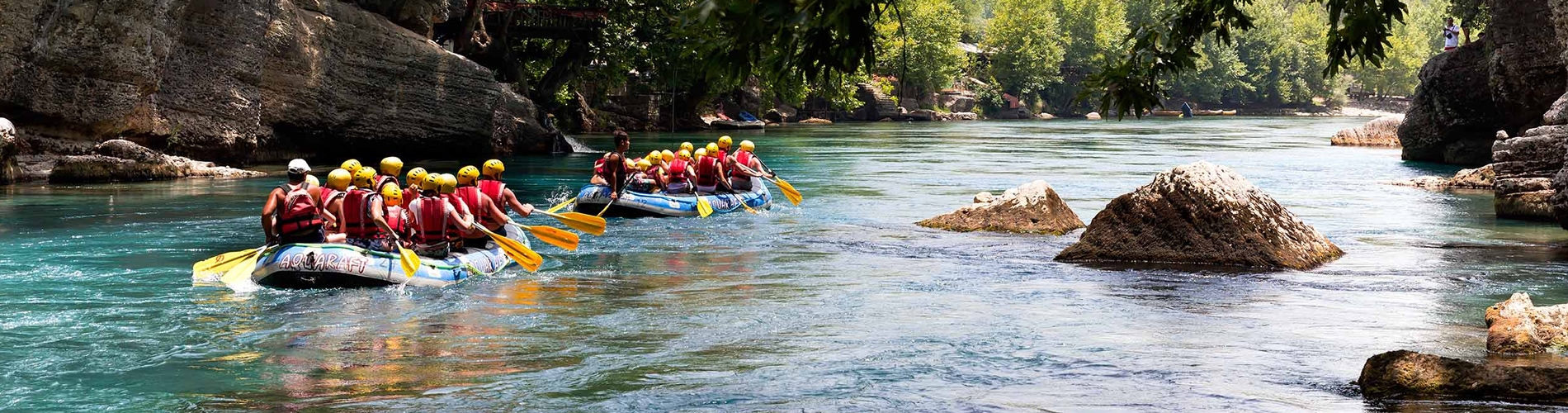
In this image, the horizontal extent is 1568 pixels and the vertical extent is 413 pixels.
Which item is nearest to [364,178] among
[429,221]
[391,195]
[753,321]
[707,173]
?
[391,195]

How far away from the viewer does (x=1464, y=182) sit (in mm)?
26328

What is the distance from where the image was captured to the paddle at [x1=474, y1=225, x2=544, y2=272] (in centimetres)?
1397

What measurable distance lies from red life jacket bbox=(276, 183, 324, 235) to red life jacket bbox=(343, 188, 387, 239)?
0.24m

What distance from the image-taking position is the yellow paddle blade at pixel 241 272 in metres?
12.7

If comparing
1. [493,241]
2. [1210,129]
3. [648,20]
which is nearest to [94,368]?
[493,241]

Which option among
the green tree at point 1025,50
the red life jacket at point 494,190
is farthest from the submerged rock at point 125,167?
the green tree at point 1025,50

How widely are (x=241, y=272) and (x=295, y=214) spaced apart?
30.9 inches

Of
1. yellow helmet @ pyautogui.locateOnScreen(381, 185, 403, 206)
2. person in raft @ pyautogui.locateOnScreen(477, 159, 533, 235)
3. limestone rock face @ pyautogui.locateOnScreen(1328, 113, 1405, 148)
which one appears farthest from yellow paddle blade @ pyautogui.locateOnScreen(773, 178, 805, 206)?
limestone rock face @ pyautogui.locateOnScreen(1328, 113, 1405, 148)

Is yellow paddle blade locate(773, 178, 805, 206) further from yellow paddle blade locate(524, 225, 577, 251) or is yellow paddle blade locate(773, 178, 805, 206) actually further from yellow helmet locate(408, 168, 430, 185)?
yellow helmet locate(408, 168, 430, 185)

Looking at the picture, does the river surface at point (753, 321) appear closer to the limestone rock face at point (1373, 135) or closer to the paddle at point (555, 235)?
the paddle at point (555, 235)

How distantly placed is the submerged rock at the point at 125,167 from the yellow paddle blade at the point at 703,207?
34.3 feet

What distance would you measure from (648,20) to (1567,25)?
3040cm

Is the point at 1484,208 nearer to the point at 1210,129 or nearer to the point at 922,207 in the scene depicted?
the point at 922,207

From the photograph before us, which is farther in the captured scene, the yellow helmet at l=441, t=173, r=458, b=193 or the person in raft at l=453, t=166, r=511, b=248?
the person in raft at l=453, t=166, r=511, b=248
